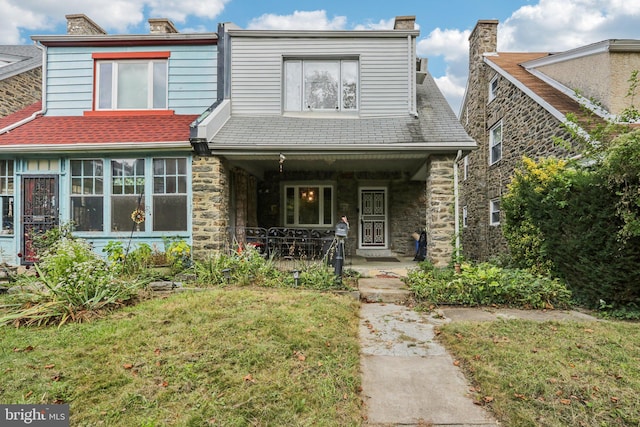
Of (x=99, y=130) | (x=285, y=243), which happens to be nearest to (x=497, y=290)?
(x=285, y=243)

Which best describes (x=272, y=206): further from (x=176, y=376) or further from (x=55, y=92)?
(x=176, y=376)

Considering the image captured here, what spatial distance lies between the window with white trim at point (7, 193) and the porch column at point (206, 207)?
14.4 feet

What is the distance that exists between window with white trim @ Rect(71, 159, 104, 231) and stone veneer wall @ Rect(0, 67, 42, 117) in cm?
657

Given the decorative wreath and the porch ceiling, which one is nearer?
the decorative wreath

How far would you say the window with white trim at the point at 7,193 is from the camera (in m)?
7.82

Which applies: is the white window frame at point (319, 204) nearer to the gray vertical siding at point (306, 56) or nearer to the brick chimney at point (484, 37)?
the gray vertical siding at point (306, 56)

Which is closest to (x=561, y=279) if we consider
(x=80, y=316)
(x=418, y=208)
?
(x=418, y=208)

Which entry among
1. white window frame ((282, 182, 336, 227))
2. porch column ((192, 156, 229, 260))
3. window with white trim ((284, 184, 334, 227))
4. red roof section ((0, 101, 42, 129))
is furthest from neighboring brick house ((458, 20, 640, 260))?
red roof section ((0, 101, 42, 129))

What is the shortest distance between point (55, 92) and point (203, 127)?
4.82 m

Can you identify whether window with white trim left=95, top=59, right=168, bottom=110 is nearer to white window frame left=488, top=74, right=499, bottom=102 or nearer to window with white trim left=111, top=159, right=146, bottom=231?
window with white trim left=111, top=159, right=146, bottom=231

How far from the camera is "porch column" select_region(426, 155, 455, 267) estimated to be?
717 cm

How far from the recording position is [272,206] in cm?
1098

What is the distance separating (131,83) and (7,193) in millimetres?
3820

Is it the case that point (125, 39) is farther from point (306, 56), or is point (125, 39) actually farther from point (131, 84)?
point (306, 56)
